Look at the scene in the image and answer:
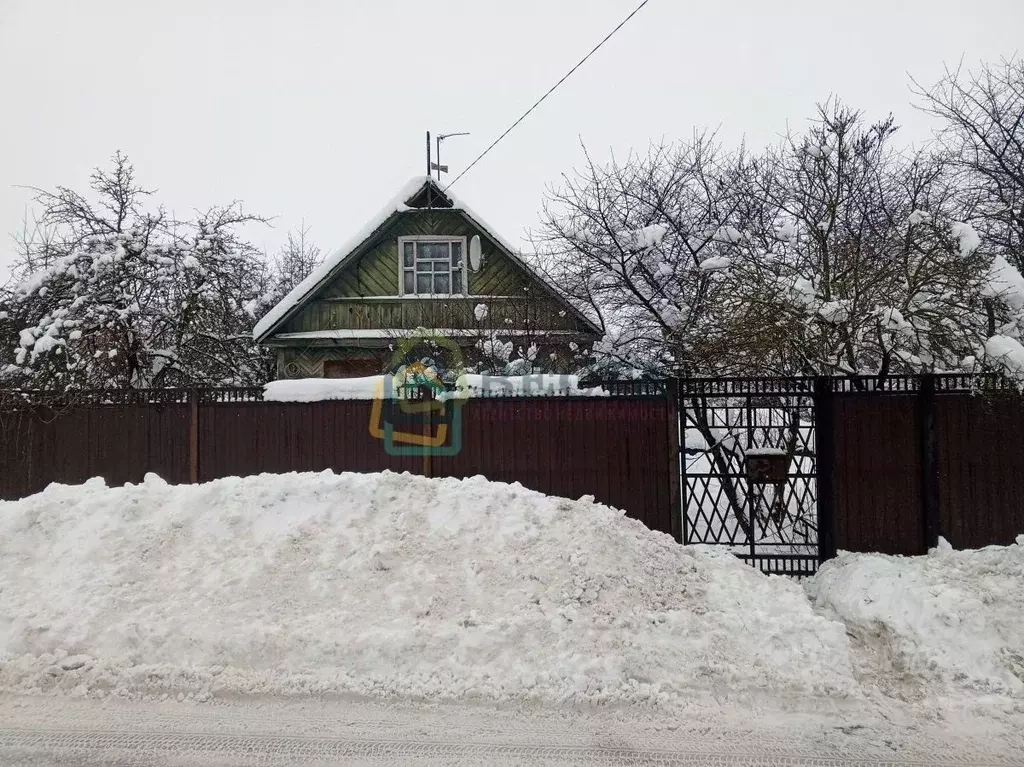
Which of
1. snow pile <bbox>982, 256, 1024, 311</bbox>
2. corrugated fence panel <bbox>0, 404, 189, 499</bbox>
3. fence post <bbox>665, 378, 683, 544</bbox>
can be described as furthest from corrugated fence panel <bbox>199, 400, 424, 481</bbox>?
snow pile <bbox>982, 256, 1024, 311</bbox>

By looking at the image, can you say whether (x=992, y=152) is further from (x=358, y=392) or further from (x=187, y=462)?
(x=187, y=462)

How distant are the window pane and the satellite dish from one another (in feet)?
2.06

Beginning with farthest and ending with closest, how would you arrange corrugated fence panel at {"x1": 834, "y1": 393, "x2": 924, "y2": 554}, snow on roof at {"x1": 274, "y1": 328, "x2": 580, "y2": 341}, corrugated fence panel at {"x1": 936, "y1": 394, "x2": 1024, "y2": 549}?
snow on roof at {"x1": 274, "y1": 328, "x2": 580, "y2": 341}, corrugated fence panel at {"x1": 834, "y1": 393, "x2": 924, "y2": 554}, corrugated fence panel at {"x1": 936, "y1": 394, "x2": 1024, "y2": 549}

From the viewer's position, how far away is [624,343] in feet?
38.8

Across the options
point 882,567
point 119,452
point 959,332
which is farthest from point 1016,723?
point 119,452

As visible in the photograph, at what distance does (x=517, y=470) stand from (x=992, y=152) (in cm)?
895

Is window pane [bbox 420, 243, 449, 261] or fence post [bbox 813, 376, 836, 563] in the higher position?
window pane [bbox 420, 243, 449, 261]

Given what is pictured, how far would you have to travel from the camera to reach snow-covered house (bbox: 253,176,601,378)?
13.5 metres

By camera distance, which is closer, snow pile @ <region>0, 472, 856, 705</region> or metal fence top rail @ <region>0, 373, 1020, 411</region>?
snow pile @ <region>0, 472, 856, 705</region>

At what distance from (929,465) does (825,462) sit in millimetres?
1016

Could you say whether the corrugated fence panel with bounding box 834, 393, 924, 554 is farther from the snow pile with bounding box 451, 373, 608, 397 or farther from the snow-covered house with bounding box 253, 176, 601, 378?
the snow-covered house with bounding box 253, 176, 601, 378

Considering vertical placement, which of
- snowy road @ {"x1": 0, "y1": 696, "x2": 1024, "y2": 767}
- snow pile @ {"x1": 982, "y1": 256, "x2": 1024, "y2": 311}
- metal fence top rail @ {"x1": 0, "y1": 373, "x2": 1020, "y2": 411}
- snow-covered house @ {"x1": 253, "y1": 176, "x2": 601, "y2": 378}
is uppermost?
snow-covered house @ {"x1": 253, "y1": 176, "x2": 601, "y2": 378}

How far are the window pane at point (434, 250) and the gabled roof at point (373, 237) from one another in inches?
33.8

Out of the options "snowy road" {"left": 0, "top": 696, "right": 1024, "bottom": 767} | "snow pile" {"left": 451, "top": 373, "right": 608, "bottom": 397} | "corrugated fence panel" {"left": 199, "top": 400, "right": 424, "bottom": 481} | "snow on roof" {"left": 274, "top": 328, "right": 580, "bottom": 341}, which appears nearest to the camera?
"snowy road" {"left": 0, "top": 696, "right": 1024, "bottom": 767}
